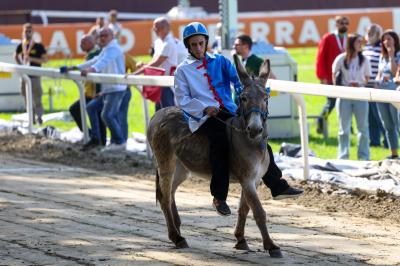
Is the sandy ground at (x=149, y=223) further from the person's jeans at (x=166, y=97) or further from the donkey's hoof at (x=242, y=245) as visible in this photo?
the person's jeans at (x=166, y=97)

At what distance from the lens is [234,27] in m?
15.0

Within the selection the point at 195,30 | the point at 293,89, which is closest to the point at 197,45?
the point at 195,30

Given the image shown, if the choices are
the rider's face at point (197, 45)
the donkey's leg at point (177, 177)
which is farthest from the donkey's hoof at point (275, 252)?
the rider's face at point (197, 45)

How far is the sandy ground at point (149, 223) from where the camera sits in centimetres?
857

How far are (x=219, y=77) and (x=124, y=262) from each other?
1.60 m

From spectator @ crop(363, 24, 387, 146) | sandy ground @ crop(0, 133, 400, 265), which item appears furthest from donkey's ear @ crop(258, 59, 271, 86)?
spectator @ crop(363, 24, 387, 146)

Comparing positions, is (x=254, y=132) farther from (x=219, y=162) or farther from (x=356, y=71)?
(x=356, y=71)

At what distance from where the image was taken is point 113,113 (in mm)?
15359

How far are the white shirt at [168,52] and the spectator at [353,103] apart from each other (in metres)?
2.04

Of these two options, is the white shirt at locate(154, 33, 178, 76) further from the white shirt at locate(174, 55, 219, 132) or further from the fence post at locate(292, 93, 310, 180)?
the white shirt at locate(174, 55, 219, 132)

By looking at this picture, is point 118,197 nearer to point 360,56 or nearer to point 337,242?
point 337,242

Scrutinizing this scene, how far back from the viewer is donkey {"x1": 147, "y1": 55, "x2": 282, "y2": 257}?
835 cm

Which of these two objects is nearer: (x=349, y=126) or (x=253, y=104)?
(x=253, y=104)

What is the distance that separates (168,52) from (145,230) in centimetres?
538
